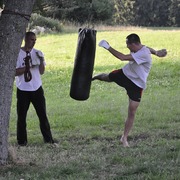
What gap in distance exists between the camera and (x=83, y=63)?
6.68 m

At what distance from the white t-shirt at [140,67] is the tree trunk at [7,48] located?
6.43ft

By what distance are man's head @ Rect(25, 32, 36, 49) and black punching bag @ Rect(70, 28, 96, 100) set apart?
68cm

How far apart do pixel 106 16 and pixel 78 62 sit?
39.7 m

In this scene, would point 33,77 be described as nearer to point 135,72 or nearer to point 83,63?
point 83,63

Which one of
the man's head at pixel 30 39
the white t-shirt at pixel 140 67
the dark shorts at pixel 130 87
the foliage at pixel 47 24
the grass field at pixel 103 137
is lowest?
the grass field at pixel 103 137

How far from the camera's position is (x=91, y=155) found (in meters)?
6.28

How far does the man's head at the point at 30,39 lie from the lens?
22.1 feet

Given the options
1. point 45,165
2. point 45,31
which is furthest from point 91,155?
point 45,31

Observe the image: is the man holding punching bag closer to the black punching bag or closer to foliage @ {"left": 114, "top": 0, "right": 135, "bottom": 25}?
the black punching bag

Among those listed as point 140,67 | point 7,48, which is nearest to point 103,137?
point 140,67

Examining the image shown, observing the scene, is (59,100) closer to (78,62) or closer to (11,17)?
(78,62)

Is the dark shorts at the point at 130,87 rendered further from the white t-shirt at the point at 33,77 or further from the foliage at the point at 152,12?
the foliage at the point at 152,12

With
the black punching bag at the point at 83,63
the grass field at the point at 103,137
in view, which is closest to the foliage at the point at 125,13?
the grass field at the point at 103,137

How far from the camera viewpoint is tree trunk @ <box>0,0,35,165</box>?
5.59 metres
